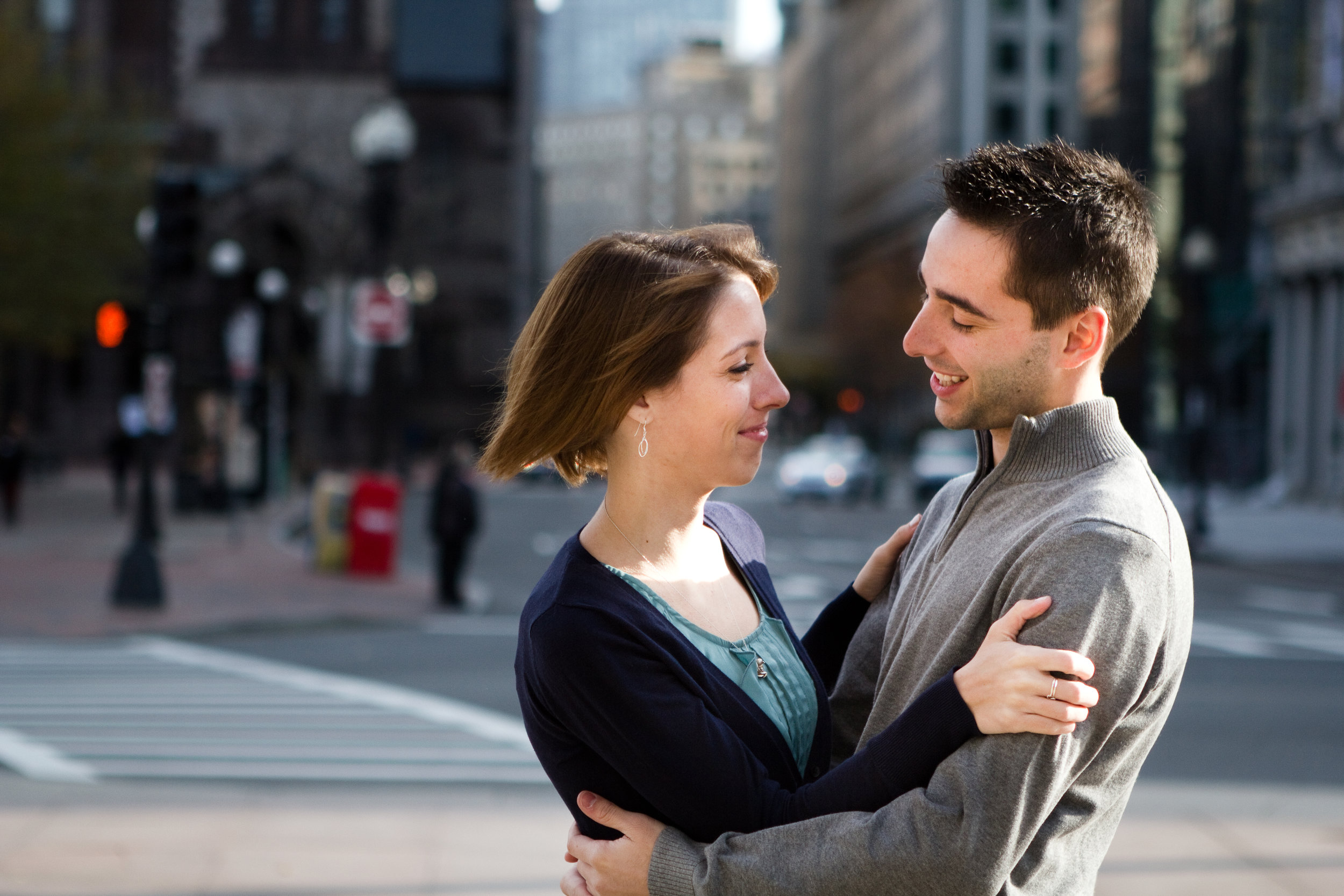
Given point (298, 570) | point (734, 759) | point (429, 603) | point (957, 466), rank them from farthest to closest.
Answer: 1. point (957, 466)
2. point (298, 570)
3. point (429, 603)
4. point (734, 759)

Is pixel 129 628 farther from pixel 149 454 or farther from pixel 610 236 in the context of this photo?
pixel 610 236

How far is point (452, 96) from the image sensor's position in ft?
207

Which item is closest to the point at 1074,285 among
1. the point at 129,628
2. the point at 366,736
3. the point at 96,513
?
the point at 366,736

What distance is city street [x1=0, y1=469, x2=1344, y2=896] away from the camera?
20.3ft

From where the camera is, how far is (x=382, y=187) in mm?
19031

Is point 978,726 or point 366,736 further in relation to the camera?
point 366,736

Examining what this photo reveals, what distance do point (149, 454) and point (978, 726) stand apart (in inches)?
619

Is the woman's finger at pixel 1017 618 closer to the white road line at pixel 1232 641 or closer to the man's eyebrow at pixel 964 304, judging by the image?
the man's eyebrow at pixel 964 304

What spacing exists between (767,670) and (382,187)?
17.2 m

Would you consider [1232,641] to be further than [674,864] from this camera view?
Yes

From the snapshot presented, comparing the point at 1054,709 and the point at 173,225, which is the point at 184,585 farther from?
the point at 1054,709

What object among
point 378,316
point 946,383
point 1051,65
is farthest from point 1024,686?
point 1051,65

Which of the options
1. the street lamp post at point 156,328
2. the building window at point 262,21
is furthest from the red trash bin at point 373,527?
the building window at point 262,21

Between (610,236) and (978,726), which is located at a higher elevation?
(610,236)
